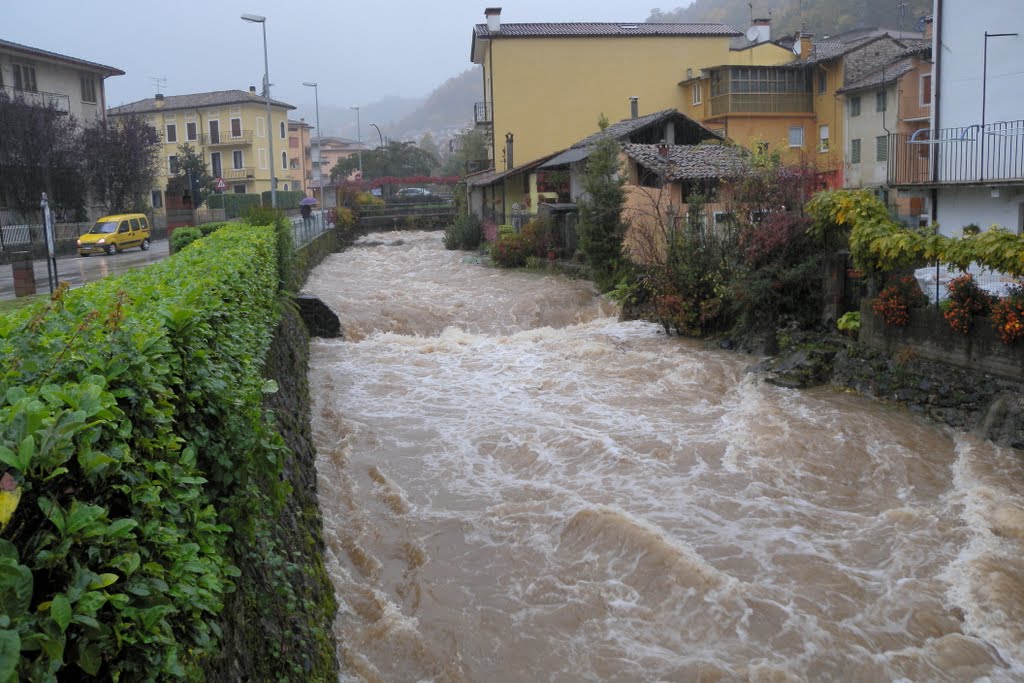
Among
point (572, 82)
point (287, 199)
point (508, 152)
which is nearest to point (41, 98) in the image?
point (287, 199)

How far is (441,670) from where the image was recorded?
22.4ft

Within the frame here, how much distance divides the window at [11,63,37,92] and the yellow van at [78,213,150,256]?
38.2 feet

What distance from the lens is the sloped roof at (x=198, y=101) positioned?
238 feet

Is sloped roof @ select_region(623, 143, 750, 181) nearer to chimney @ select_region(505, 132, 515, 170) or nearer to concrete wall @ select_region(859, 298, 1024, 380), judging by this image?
concrete wall @ select_region(859, 298, 1024, 380)

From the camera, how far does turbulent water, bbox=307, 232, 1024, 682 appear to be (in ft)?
23.3

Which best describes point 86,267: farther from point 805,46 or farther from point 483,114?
point 805,46

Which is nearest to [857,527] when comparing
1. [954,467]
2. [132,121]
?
[954,467]

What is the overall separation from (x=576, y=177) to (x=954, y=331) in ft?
66.6

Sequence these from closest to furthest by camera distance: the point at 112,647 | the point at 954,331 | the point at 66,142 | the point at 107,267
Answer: the point at 112,647 < the point at 954,331 < the point at 107,267 < the point at 66,142

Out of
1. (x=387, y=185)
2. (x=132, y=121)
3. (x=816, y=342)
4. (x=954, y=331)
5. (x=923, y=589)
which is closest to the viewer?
(x=923, y=589)

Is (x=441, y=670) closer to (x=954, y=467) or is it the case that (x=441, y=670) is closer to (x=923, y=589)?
(x=923, y=589)

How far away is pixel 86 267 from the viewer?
100 feet

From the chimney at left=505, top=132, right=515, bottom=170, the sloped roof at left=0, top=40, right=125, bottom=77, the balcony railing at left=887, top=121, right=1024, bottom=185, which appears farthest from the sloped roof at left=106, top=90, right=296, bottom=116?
the balcony railing at left=887, top=121, right=1024, bottom=185

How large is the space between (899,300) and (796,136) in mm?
35724
